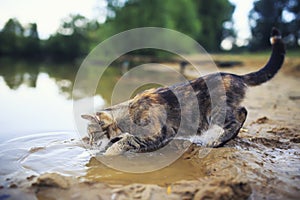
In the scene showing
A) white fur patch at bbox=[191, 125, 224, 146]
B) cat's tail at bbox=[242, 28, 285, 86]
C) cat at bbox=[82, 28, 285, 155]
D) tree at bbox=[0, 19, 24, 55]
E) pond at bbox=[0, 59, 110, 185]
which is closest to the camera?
pond at bbox=[0, 59, 110, 185]

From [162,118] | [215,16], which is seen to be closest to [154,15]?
[215,16]

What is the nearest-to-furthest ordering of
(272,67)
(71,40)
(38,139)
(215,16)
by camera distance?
(38,139) → (272,67) → (215,16) → (71,40)

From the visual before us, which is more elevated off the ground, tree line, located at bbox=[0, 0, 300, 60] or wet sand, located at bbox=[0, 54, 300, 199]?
tree line, located at bbox=[0, 0, 300, 60]

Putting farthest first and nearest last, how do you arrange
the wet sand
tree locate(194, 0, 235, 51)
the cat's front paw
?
tree locate(194, 0, 235, 51) < the cat's front paw < the wet sand

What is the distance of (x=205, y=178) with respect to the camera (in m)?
3.52

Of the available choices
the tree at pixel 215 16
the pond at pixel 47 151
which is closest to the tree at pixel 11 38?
the tree at pixel 215 16

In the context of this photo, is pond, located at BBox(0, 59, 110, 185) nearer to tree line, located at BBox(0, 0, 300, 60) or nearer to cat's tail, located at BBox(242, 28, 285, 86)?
cat's tail, located at BBox(242, 28, 285, 86)

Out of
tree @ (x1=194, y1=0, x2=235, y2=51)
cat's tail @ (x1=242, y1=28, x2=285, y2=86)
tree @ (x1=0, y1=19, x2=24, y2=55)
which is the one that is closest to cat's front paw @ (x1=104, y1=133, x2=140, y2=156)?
cat's tail @ (x1=242, y1=28, x2=285, y2=86)

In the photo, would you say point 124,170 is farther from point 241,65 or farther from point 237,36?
point 237,36

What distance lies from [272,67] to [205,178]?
120 inches

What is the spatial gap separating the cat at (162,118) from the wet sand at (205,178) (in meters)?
0.39

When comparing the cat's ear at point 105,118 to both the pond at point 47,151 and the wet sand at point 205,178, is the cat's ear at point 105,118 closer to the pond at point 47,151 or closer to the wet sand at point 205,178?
the pond at point 47,151

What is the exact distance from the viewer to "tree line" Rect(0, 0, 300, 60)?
32.5m

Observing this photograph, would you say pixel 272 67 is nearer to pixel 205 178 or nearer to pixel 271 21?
pixel 205 178
